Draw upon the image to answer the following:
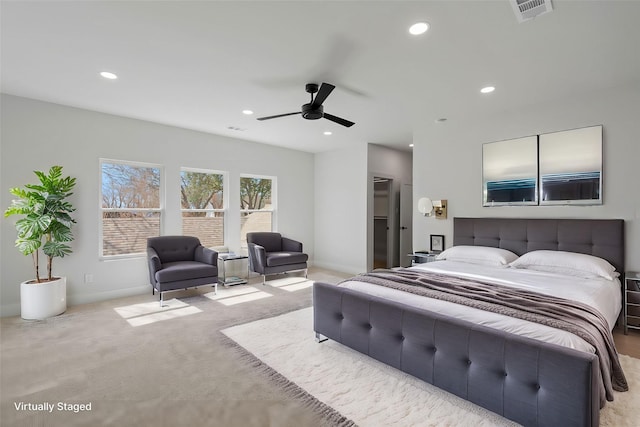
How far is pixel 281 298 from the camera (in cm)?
446

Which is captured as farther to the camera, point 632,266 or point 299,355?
point 632,266

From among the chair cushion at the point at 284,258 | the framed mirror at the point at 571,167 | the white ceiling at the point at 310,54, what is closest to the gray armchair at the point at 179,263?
the chair cushion at the point at 284,258

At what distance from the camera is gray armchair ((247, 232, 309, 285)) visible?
5.29m

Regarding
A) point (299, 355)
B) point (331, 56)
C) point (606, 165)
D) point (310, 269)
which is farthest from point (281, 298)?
point (606, 165)

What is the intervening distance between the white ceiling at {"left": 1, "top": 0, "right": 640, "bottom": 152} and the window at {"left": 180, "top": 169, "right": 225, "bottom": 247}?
156cm

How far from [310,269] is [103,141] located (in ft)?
14.6

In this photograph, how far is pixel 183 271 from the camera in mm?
4184

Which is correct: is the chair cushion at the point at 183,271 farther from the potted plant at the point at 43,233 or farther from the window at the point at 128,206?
Answer: the potted plant at the point at 43,233

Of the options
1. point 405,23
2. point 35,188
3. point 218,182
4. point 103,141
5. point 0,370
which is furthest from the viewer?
point 218,182

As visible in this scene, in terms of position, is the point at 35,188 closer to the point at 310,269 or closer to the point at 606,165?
the point at 310,269

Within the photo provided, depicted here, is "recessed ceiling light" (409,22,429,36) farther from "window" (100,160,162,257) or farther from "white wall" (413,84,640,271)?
"window" (100,160,162,257)

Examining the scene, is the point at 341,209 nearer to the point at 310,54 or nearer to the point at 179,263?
the point at 179,263

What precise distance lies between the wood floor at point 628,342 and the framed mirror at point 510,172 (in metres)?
1.62

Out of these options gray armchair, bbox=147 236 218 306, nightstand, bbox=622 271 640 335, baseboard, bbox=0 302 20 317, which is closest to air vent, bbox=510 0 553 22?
nightstand, bbox=622 271 640 335
